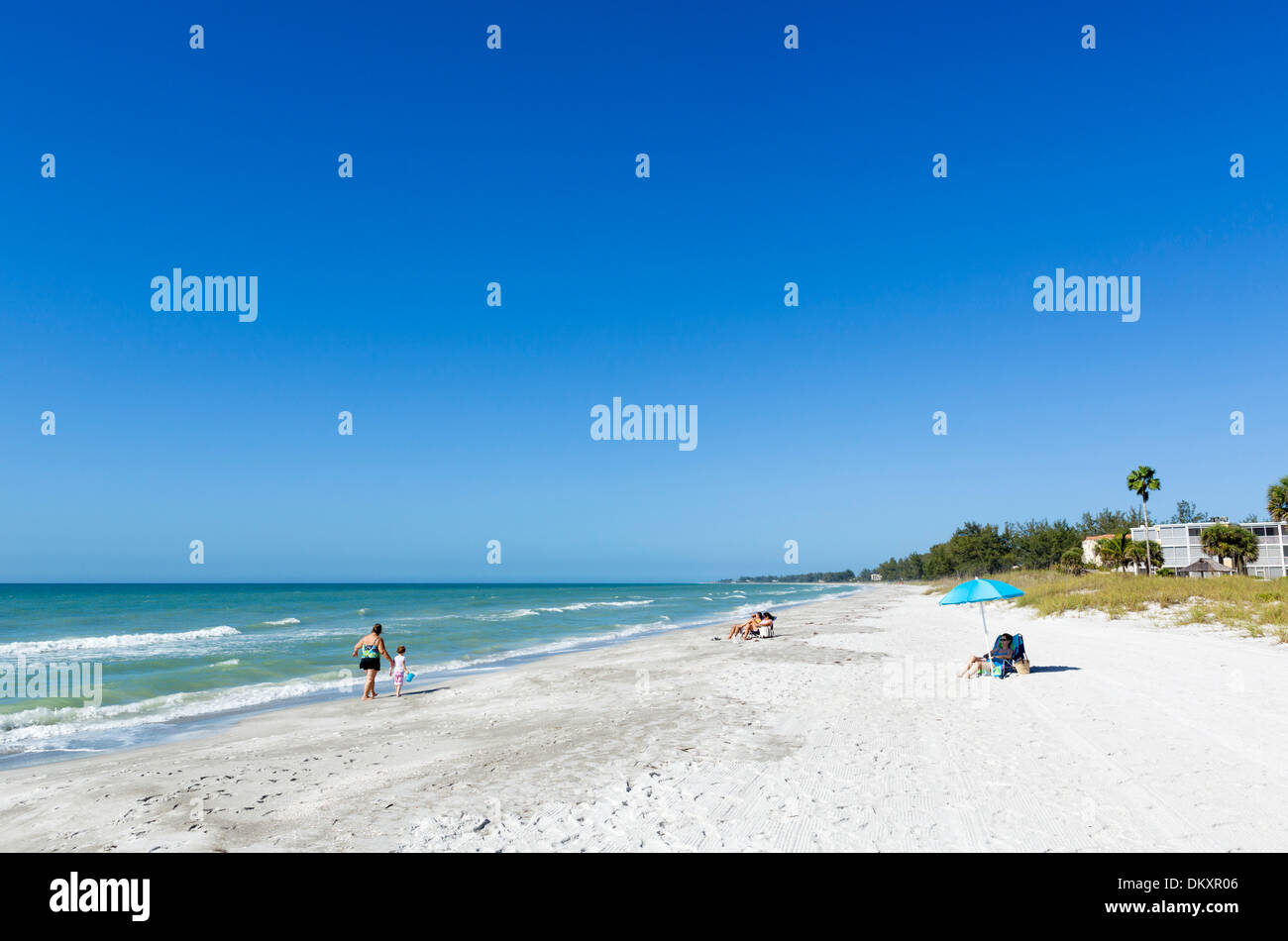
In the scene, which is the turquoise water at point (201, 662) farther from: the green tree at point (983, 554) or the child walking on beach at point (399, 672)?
the green tree at point (983, 554)

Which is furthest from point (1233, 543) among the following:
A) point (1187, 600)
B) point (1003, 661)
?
point (1003, 661)

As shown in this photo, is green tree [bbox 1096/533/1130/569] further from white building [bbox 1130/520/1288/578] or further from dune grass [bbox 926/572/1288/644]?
dune grass [bbox 926/572/1288/644]

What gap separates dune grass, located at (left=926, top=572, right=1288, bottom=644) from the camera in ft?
61.5

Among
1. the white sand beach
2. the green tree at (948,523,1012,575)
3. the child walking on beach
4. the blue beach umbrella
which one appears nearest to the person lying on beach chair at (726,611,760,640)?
the white sand beach

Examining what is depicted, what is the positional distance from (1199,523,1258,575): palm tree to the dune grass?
168 ft

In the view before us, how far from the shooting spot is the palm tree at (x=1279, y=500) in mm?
52656

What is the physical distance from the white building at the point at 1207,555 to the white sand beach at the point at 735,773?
252 feet

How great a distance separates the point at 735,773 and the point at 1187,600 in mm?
25746

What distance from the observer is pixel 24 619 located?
46.1 m

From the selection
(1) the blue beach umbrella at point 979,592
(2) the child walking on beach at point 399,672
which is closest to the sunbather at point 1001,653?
(1) the blue beach umbrella at point 979,592

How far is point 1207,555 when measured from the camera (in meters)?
74.1

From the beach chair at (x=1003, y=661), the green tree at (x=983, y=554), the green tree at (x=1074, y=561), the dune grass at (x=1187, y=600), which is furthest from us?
the green tree at (x=983, y=554)
